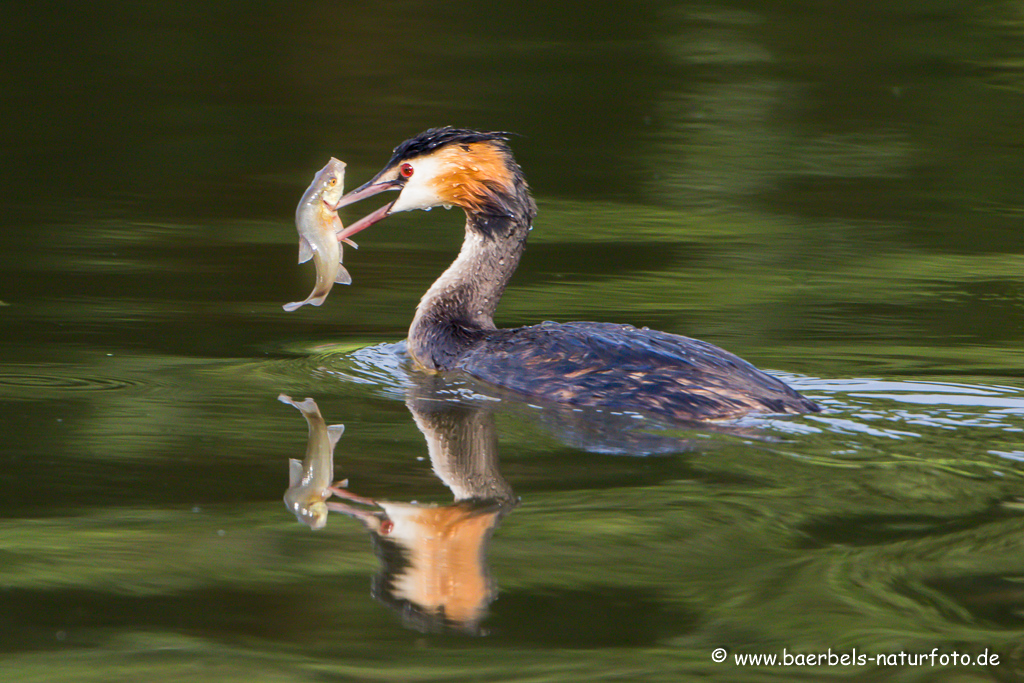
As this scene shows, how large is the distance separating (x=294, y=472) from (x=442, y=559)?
3.31 ft

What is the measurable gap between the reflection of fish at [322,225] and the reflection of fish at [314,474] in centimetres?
69

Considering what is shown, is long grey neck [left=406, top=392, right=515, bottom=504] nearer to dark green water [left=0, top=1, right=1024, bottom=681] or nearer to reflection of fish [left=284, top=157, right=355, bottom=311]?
dark green water [left=0, top=1, right=1024, bottom=681]

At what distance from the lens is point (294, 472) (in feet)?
16.5

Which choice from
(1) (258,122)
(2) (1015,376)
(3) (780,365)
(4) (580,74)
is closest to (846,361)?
(3) (780,365)

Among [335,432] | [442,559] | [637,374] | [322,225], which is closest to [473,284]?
[322,225]

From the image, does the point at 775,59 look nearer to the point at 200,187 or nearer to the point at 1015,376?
the point at 200,187

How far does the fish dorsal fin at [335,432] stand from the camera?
545cm

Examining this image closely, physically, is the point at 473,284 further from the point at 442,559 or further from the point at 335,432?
the point at 442,559

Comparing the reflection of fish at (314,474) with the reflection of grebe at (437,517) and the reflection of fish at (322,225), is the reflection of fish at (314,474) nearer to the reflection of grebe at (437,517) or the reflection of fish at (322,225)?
the reflection of grebe at (437,517)

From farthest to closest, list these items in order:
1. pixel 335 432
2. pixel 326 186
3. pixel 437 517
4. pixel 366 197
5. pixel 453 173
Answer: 1. pixel 453 173
2. pixel 366 197
3. pixel 326 186
4. pixel 335 432
5. pixel 437 517

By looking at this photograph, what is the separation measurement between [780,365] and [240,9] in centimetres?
1211

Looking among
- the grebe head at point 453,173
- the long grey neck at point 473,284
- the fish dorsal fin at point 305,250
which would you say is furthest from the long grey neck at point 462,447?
the grebe head at point 453,173

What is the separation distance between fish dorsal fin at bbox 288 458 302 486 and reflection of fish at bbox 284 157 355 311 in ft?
3.98

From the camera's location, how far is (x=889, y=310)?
301 inches
